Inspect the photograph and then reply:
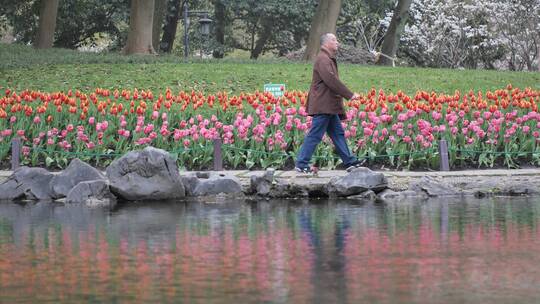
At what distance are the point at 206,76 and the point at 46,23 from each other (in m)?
15.1

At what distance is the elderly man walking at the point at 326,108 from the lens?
56.5ft

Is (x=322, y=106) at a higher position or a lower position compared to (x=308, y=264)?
higher

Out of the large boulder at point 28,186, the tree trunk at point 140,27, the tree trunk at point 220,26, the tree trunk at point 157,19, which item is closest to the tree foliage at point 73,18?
the tree trunk at point 220,26

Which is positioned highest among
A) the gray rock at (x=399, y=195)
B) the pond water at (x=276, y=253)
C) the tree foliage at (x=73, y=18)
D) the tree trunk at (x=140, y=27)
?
the tree foliage at (x=73, y=18)

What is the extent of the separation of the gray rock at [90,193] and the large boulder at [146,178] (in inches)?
7.8

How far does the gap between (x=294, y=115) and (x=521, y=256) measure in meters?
9.20

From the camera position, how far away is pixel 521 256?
1069 cm

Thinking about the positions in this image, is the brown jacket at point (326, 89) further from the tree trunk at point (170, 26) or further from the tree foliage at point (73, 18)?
the tree trunk at point (170, 26)

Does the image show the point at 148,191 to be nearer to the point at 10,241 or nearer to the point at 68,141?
the point at 68,141

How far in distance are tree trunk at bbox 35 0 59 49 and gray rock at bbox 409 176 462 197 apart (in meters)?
29.0

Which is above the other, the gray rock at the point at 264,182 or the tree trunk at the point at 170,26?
the tree trunk at the point at 170,26

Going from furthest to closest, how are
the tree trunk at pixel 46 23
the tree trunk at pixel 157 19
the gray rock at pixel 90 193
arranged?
the tree trunk at pixel 157 19 < the tree trunk at pixel 46 23 < the gray rock at pixel 90 193


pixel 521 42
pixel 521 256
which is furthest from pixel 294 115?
pixel 521 42

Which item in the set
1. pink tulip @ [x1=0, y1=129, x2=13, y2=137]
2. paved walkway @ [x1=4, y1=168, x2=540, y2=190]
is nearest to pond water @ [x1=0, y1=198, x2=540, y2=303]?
paved walkway @ [x1=4, y1=168, x2=540, y2=190]
